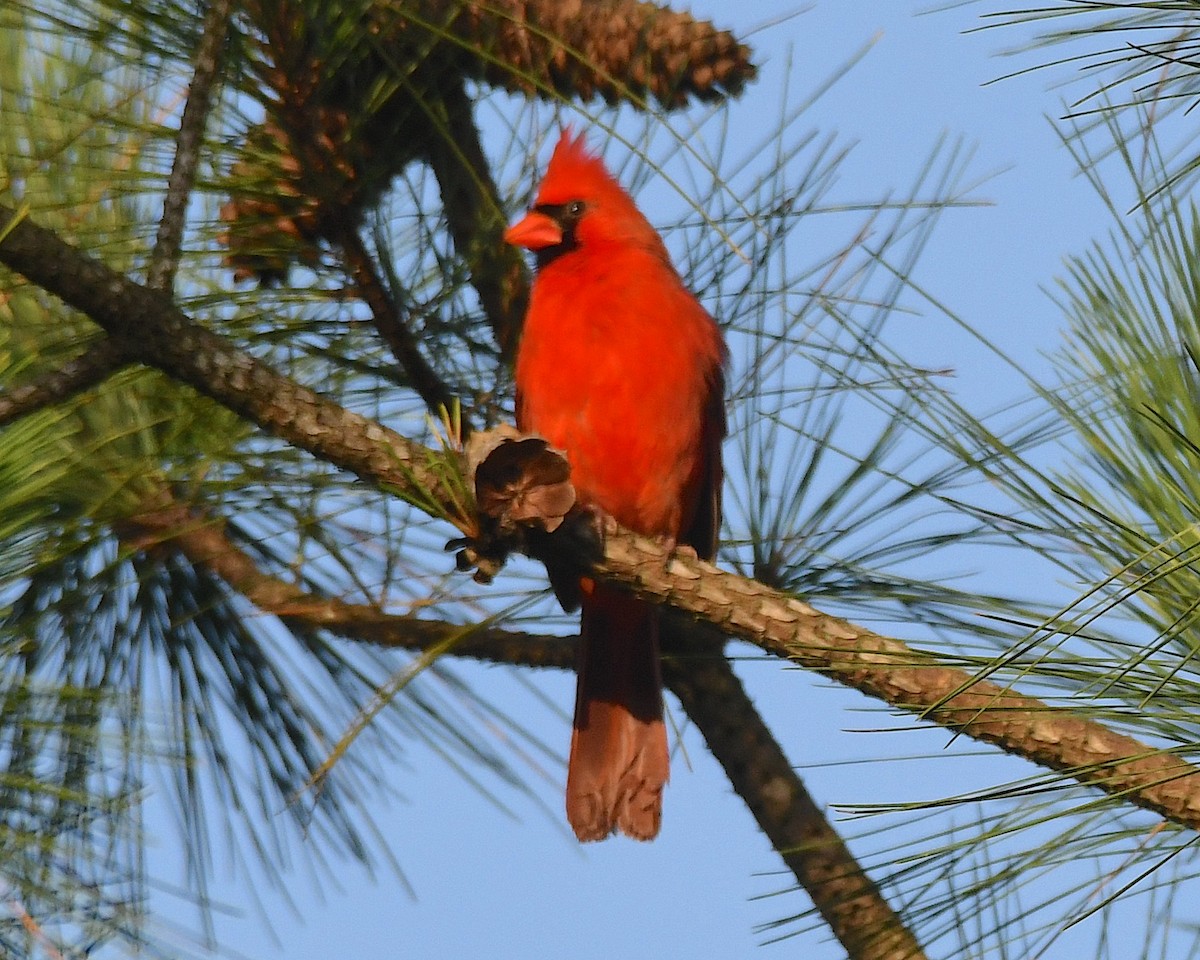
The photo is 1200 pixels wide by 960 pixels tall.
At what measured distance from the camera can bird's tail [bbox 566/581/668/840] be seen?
2957 mm

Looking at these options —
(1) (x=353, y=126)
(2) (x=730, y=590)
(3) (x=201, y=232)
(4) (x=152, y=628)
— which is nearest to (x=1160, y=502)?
(2) (x=730, y=590)

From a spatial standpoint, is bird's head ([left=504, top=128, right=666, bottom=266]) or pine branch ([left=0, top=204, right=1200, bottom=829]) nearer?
pine branch ([left=0, top=204, right=1200, bottom=829])

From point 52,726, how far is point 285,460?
0.69 m

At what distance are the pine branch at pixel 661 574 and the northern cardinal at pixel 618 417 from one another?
0.79m

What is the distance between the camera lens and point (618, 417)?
2861mm

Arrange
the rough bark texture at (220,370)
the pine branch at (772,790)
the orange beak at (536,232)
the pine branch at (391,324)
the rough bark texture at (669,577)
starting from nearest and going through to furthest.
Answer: the rough bark texture at (669,577) < the rough bark texture at (220,370) < the pine branch at (772,790) < the pine branch at (391,324) < the orange beak at (536,232)

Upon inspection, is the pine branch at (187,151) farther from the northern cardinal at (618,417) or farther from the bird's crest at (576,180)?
the bird's crest at (576,180)

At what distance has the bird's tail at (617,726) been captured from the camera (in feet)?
9.70

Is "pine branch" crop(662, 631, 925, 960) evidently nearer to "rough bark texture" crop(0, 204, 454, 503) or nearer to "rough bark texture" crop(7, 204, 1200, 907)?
"rough bark texture" crop(7, 204, 1200, 907)

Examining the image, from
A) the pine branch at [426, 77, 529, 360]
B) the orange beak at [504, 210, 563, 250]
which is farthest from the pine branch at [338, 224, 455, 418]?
the orange beak at [504, 210, 563, 250]

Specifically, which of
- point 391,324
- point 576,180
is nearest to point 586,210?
point 576,180

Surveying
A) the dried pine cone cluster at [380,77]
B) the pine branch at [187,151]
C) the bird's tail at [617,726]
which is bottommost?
the bird's tail at [617,726]

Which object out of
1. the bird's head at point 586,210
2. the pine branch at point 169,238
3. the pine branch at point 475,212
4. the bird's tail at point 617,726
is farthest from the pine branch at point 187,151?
the bird's tail at point 617,726

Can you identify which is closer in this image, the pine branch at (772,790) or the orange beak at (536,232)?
the pine branch at (772,790)
